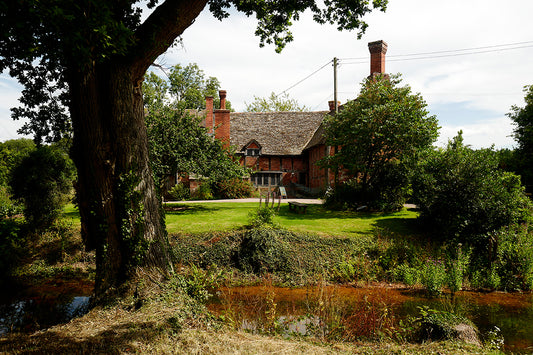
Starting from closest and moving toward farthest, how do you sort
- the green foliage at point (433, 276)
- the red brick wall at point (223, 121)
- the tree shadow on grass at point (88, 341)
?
the tree shadow on grass at point (88, 341), the green foliage at point (433, 276), the red brick wall at point (223, 121)

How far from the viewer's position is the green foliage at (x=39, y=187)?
13.8 metres

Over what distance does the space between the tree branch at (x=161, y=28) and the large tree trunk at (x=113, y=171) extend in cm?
40

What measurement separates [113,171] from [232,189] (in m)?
20.2

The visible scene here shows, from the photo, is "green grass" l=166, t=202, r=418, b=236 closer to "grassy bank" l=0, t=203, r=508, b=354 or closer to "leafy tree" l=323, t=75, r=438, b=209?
"grassy bank" l=0, t=203, r=508, b=354

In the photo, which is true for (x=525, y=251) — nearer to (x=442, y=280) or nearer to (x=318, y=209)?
(x=442, y=280)

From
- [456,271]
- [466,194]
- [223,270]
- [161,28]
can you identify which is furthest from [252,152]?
[161,28]

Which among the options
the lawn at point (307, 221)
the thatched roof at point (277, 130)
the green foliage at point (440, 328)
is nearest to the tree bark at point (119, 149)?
the green foliage at point (440, 328)

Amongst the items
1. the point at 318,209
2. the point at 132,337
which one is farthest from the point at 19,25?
the point at 318,209

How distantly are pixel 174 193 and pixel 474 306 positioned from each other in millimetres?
22789

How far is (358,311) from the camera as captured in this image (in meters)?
7.39

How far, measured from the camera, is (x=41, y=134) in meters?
9.25

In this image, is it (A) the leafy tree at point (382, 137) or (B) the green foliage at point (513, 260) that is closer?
(B) the green foliage at point (513, 260)

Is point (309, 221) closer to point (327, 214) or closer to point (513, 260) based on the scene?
point (327, 214)

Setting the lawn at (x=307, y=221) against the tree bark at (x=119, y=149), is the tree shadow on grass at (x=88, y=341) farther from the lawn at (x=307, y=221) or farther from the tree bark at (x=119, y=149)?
the lawn at (x=307, y=221)
